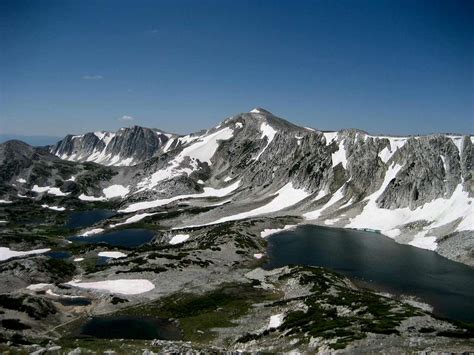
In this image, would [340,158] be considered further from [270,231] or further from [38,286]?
[38,286]

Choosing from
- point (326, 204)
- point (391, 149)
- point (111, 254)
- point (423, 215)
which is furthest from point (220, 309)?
point (391, 149)

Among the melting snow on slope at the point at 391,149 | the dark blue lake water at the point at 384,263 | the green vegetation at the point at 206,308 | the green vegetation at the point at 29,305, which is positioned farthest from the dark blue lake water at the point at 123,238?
the melting snow on slope at the point at 391,149

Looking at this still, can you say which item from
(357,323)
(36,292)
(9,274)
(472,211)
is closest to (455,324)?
(357,323)

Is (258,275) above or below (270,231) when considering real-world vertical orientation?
below

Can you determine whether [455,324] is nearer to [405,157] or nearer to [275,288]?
[275,288]

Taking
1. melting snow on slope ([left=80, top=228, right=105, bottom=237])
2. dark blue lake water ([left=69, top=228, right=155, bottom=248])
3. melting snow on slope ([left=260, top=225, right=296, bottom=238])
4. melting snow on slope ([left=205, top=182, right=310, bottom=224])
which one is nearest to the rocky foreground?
melting snow on slope ([left=205, top=182, right=310, bottom=224])

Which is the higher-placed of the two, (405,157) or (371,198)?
(405,157)

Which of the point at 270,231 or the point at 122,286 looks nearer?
the point at 122,286
